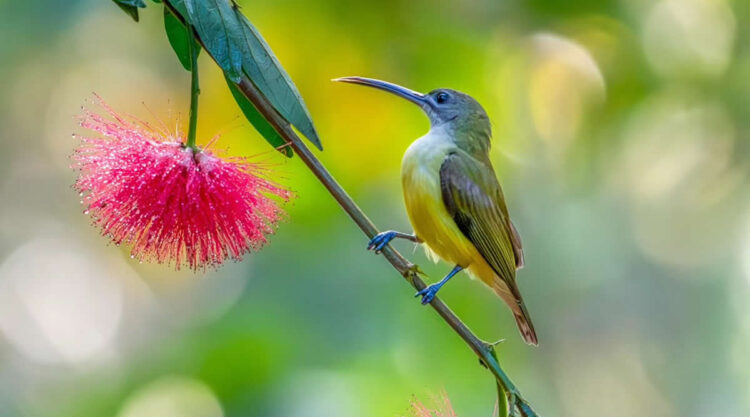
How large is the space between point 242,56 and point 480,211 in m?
1.19

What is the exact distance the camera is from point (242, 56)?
2049 millimetres

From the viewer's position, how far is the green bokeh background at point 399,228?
4195mm

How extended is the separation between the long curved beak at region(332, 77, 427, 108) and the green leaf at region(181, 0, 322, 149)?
1.77 feet

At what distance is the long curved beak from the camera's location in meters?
2.80

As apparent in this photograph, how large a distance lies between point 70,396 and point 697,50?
404cm

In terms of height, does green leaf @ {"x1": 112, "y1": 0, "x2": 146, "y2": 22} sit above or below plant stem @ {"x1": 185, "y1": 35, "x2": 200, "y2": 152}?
above

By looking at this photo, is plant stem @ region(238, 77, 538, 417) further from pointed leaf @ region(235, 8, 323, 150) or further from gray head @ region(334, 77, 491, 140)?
gray head @ region(334, 77, 491, 140)

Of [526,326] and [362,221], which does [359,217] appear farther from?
[526,326]

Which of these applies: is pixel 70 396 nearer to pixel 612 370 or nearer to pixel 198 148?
pixel 198 148

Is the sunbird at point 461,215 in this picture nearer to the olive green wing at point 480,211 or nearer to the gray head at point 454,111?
the olive green wing at point 480,211

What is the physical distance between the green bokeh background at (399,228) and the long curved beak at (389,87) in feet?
3.13

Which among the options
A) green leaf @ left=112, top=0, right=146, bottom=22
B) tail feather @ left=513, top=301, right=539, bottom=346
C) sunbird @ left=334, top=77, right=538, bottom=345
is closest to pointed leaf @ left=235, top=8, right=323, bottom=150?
green leaf @ left=112, top=0, right=146, bottom=22

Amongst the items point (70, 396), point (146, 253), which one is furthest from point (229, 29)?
point (70, 396)

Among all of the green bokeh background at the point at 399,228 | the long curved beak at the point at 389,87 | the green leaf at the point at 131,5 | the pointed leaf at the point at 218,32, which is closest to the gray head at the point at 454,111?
the long curved beak at the point at 389,87
